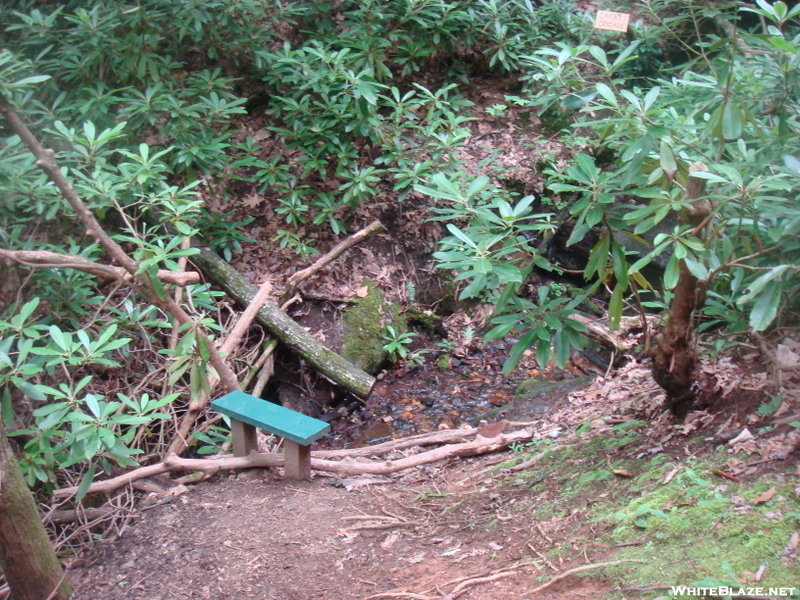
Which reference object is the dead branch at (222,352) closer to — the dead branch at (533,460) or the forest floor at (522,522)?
the forest floor at (522,522)

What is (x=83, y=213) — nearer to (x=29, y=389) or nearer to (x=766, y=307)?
(x=29, y=389)

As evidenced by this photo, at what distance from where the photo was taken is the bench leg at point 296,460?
3.62 metres

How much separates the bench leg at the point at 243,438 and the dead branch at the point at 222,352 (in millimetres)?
353

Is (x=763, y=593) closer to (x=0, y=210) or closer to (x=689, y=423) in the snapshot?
(x=689, y=423)

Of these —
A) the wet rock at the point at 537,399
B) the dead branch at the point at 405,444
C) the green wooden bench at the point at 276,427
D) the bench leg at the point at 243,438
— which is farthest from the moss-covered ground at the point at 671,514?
the bench leg at the point at 243,438

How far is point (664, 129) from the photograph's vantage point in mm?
2381

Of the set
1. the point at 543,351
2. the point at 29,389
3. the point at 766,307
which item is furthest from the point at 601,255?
the point at 29,389

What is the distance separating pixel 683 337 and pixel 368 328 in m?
3.30

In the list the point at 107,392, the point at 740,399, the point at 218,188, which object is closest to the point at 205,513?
the point at 107,392

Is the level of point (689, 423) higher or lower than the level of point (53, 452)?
lower

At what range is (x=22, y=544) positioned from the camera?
8.25 feet

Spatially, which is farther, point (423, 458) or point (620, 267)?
point (423, 458)

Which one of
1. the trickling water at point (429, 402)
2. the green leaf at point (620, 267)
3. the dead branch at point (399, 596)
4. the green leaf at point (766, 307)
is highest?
the green leaf at point (766, 307)

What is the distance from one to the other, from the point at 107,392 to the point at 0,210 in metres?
1.33
